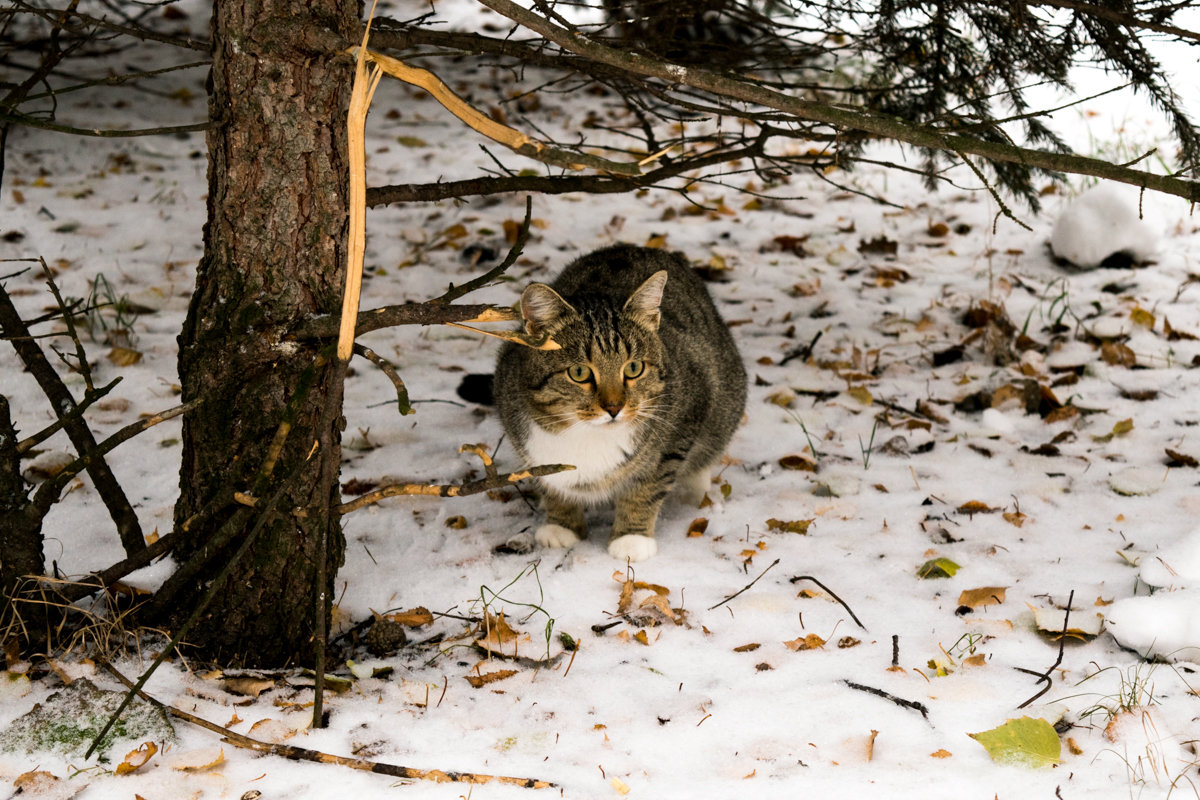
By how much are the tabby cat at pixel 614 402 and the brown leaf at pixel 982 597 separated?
0.94 metres

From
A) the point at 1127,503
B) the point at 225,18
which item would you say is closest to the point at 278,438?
the point at 225,18

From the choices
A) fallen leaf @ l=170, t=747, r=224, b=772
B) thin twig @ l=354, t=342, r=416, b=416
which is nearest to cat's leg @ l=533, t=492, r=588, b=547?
thin twig @ l=354, t=342, r=416, b=416

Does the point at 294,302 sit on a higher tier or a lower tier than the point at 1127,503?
higher

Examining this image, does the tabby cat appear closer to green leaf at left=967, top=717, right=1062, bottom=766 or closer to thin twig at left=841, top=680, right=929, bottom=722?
thin twig at left=841, top=680, right=929, bottom=722

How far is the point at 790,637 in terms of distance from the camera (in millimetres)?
2711

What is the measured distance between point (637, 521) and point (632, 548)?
0.37 feet

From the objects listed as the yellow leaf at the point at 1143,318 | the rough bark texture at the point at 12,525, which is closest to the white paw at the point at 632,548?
the rough bark texture at the point at 12,525

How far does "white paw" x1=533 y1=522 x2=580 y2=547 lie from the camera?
331 cm

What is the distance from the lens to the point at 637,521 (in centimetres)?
328

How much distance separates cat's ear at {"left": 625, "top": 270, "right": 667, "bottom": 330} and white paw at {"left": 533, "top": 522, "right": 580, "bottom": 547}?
724mm

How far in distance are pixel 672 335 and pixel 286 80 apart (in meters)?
1.61

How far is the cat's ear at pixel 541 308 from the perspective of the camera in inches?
118

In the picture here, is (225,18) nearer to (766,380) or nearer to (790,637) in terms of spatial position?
(790,637)

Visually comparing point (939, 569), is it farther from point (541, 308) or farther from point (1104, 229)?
point (1104, 229)
